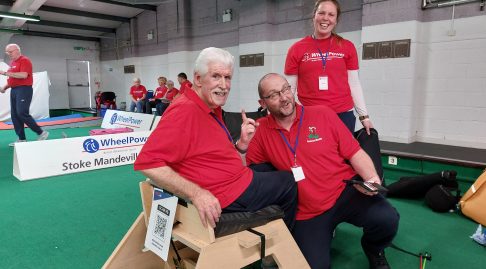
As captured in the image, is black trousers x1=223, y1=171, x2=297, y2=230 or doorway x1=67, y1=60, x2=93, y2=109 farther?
doorway x1=67, y1=60, x2=93, y2=109

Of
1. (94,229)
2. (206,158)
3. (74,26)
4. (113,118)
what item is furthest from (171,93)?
(206,158)

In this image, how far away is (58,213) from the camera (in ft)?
9.02

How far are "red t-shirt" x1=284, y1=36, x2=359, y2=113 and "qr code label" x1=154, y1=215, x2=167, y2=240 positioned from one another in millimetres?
1203

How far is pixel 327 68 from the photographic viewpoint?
201 centimetres

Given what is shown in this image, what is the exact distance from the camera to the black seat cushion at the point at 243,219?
4.10 ft

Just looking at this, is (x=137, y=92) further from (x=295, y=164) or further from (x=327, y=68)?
(x=295, y=164)

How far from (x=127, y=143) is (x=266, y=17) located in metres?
4.00

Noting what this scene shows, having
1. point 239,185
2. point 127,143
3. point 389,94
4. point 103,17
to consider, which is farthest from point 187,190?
point 103,17

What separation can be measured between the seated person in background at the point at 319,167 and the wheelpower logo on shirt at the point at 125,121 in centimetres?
537

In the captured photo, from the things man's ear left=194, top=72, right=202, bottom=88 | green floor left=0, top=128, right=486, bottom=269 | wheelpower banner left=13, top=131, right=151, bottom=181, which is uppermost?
man's ear left=194, top=72, right=202, bottom=88

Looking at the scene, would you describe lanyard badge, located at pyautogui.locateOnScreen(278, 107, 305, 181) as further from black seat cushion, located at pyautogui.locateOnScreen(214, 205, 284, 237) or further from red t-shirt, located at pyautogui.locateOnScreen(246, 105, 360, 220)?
black seat cushion, located at pyautogui.locateOnScreen(214, 205, 284, 237)

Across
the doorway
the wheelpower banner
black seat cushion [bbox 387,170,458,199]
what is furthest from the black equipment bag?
the doorway

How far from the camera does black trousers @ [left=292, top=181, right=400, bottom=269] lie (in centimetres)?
159

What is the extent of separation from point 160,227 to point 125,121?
6.05 metres
